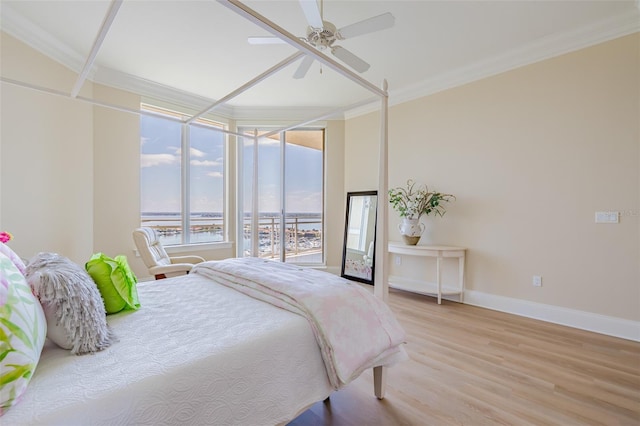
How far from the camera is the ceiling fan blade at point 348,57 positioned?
2254mm

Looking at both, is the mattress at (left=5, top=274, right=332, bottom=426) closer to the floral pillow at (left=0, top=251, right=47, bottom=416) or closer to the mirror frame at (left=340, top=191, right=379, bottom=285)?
the floral pillow at (left=0, top=251, right=47, bottom=416)

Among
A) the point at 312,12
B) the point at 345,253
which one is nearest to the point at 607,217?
the point at 345,253

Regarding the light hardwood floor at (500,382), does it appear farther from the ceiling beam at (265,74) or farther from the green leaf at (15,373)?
the ceiling beam at (265,74)

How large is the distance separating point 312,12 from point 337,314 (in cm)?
186

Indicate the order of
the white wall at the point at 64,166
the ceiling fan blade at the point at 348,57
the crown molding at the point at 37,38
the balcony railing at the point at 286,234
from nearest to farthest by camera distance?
the ceiling fan blade at the point at 348,57
the crown molding at the point at 37,38
the white wall at the point at 64,166
the balcony railing at the point at 286,234

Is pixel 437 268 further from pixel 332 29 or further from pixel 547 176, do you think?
pixel 332 29

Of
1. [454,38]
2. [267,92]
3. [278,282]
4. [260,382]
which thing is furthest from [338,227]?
[260,382]

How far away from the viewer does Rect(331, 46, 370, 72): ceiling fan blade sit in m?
2.25

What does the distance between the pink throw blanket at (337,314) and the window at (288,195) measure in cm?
313

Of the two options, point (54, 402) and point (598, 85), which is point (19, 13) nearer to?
point (54, 402)

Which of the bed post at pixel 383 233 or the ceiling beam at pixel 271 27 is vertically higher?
the ceiling beam at pixel 271 27

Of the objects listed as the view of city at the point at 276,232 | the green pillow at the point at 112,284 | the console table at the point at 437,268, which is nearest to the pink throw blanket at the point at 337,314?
Answer: the green pillow at the point at 112,284

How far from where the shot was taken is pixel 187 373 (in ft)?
2.98

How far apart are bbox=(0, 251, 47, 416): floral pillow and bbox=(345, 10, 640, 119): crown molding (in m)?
4.15
